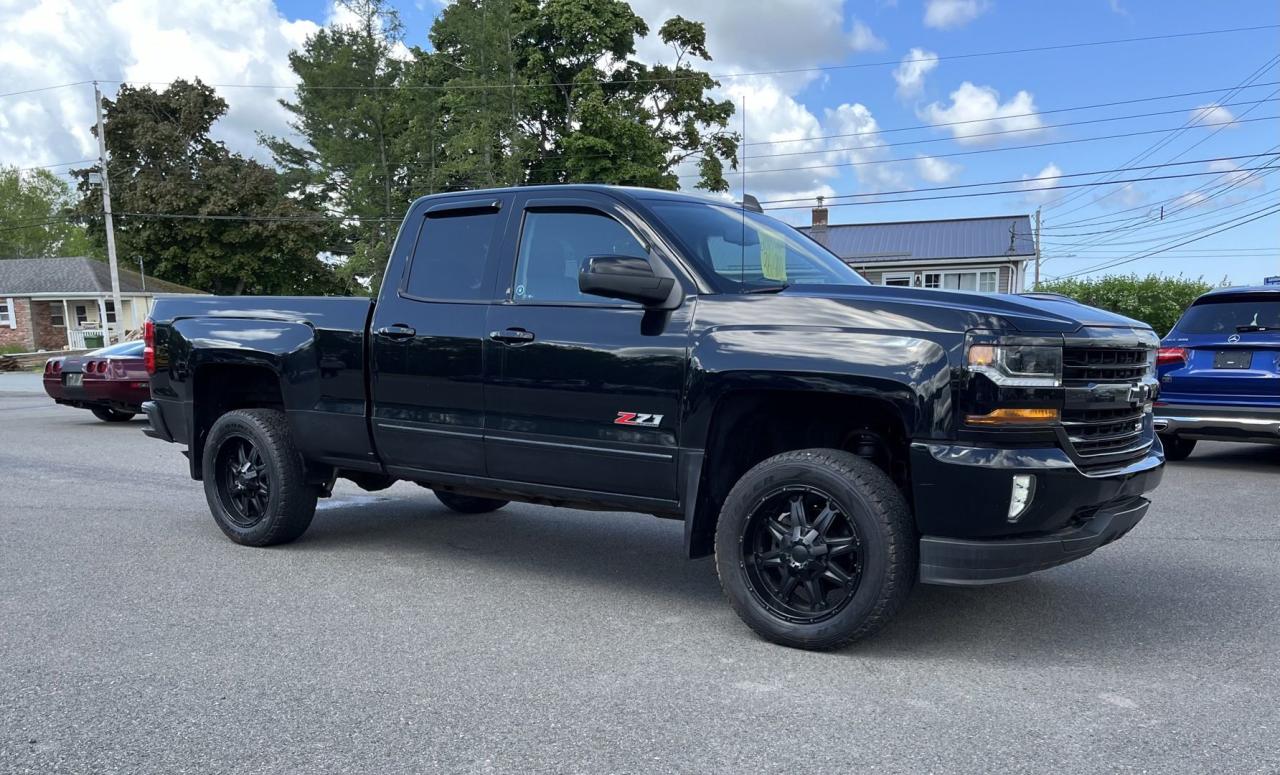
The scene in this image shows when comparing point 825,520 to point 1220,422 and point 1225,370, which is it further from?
point 1225,370

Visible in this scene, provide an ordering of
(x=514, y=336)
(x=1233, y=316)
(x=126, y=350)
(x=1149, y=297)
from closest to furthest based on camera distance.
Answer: (x=514, y=336)
(x=1233, y=316)
(x=126, y=350)
(x=1149, y=297)

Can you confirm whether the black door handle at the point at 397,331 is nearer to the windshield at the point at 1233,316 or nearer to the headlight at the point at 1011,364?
the headlight at the point at 1011,364

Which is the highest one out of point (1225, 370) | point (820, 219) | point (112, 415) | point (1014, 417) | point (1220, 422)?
point (820, 219)

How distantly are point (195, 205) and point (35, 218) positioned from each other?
40431 mm

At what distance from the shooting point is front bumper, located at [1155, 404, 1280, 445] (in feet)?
27.8

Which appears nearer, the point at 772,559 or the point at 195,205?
the point at 772,559

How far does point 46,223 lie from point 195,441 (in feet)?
302

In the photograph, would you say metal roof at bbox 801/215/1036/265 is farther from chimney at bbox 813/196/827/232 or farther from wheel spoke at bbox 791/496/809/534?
wheel spoke at bbox 791/496/809/534

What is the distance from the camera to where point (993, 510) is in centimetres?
377

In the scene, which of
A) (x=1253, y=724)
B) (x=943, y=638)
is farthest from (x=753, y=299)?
(x=1253, y=724)

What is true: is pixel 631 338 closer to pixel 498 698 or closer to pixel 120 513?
pixel 498 698

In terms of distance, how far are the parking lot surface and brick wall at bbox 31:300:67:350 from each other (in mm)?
52994

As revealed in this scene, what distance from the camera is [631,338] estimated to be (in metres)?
4.51

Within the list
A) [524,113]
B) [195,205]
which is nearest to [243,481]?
[524,113]
